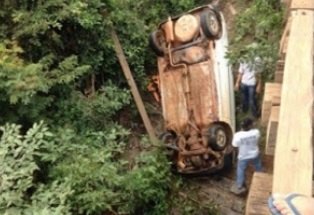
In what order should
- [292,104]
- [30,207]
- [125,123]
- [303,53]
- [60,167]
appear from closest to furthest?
[292,104] → [303,53] → [30,207] → [60,167] → [125,123]

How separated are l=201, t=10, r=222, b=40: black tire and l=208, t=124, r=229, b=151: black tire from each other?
161 cm

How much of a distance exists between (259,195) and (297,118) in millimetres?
429

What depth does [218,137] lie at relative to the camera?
26.0 feet

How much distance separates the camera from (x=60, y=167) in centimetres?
701

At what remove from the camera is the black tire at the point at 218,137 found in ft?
25.7

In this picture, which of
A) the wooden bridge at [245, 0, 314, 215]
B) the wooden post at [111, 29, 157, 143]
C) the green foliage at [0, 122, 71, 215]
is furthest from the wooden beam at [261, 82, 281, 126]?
the wooden post at [111, 29, 157, 143]

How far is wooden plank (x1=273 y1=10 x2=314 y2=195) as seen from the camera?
2135 mm

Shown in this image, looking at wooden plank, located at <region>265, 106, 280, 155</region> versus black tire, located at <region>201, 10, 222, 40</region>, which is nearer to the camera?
wooden plank, located at <region>265, 106, 280, 155</region>

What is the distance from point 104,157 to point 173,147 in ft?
4.98

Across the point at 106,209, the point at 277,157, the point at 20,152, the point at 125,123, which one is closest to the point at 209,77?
the point at 125,123

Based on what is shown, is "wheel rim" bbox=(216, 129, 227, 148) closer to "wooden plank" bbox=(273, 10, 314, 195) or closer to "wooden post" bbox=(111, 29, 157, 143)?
"wooden post" bbox=(111, 29, 157, 143)

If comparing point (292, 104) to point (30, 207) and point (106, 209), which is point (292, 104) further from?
point (106, 209)

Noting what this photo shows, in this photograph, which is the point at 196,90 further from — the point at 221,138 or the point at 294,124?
the point at 294,124

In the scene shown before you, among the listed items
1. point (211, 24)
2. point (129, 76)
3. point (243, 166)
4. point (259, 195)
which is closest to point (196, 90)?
point (211, 24)
